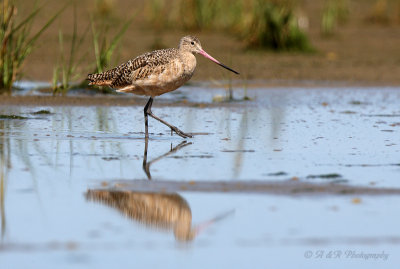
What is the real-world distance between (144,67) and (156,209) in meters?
3.73

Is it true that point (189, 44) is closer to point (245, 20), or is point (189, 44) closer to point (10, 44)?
point (10, 44)

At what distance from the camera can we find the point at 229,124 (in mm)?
10500

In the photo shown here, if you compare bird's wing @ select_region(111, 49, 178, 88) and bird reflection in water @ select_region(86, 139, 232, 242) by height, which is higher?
bird's wing @ select_region(111, 49, 178, 88)

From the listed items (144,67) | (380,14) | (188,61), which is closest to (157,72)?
(144,67)

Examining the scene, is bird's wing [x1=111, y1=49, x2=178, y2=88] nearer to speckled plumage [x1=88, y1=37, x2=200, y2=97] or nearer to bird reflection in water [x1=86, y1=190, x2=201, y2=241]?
speckled plumage [x1=88, y1=37, x2=200, y2=97]

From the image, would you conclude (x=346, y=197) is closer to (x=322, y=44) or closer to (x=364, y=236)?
(x=364, y=236)

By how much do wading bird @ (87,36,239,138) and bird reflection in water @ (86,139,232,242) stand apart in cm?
288

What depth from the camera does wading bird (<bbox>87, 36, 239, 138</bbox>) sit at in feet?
31.9

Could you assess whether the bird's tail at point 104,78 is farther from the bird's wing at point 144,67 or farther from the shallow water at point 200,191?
the shallow water at point 200,191

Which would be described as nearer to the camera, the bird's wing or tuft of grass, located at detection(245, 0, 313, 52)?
the bird's wing

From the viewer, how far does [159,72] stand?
970 cm

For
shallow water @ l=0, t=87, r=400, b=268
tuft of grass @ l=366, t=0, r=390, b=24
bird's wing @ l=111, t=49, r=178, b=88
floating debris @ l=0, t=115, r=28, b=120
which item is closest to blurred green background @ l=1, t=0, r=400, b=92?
tuft of grass @ l=366, t=0, r=390, b=24

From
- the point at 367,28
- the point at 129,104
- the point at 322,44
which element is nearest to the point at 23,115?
the point at 129,104

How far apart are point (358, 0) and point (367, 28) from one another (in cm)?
435
